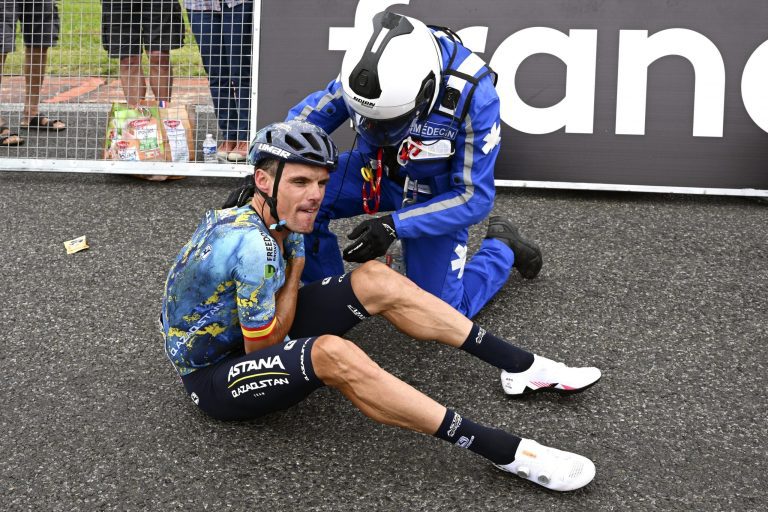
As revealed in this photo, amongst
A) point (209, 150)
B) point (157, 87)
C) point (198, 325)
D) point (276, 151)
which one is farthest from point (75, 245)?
point (276, 151)

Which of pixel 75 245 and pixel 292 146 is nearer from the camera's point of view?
pixel 292 146

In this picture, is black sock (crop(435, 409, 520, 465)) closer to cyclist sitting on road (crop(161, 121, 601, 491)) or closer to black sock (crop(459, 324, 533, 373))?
cyclist sitting on road (crop(161, 121, 601, 491))

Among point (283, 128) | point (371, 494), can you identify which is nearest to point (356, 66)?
point (283, 128)

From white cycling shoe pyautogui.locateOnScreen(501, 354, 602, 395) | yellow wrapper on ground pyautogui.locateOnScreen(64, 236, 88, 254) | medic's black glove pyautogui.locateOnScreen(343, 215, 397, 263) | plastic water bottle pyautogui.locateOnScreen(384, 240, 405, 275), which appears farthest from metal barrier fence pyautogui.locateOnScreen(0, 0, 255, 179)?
white cycling shoe pyautogui.locateOnScreen(501, 354, 602, 395)

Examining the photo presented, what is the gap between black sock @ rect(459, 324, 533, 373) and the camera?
13.2 feet

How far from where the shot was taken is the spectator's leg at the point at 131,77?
723 cm

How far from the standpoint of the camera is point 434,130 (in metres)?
4.47

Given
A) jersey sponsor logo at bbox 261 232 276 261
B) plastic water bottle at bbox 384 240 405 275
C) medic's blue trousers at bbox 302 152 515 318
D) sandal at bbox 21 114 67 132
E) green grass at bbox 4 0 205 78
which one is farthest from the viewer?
sandal at bbox 21 114 67 132

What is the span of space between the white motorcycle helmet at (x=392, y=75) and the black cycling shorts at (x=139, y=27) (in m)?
3.30

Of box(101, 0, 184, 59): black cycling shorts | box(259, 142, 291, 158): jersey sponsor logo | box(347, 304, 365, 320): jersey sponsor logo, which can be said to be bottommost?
box(347, 304, 365, 320): jersey sponsor logo

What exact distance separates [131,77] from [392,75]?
388cm

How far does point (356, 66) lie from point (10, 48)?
4767mm

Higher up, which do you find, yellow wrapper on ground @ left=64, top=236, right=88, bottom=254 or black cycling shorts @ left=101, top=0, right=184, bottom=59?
black cycling shorts @ left=101, top=0, right=184, bottom=59

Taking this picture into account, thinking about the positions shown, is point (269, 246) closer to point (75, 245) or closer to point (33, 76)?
point (75, 245)
